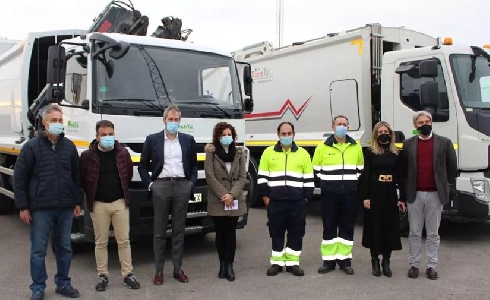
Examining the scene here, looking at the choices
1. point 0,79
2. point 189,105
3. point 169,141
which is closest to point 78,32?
point 0,79

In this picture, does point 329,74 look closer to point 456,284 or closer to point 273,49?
point 273,49

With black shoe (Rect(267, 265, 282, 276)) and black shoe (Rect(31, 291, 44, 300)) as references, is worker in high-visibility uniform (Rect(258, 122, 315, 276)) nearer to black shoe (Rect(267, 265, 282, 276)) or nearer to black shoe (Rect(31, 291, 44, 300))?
black shoe (Rect(267, 265, 282, 276))

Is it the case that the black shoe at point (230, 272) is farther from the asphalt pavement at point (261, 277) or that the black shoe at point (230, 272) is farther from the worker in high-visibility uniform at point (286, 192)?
the worker in high-visibility uniform at point (286, 192)

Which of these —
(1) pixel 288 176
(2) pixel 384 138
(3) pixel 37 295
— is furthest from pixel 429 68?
(3) pixel 37 295

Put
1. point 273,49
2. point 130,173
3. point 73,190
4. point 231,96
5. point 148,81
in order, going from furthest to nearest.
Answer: point 273,49 < point 231,96 < point 148,81 < point 130,173 < point 73,190

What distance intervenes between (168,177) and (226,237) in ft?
3.06

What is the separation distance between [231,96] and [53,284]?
3.16 meters

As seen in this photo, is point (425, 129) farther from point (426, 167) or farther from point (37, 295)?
point (37, 295)

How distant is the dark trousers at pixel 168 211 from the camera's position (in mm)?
5195

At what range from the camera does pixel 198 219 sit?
617 centimetres

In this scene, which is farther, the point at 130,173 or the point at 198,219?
the point at 198,219

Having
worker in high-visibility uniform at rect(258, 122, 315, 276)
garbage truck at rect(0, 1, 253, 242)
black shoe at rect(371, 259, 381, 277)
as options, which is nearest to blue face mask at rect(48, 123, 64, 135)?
garbage truck at rect(0, 1, 253, 242)

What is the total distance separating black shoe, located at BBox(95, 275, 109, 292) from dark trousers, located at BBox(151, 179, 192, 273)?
1.75ft

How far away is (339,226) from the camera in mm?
5715
